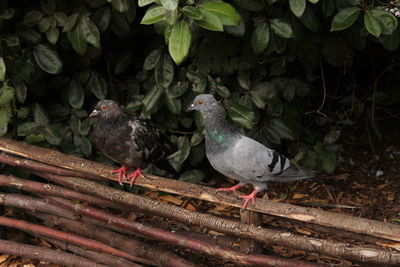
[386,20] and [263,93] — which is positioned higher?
→ [386,20]

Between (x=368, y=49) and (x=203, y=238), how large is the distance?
7.70 ft

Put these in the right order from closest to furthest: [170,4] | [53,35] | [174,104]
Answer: [170,4] < [53,35] < [174,104]

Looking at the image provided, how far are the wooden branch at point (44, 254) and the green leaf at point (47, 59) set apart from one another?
1.07 m

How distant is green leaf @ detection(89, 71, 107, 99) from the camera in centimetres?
373

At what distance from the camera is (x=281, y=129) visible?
371 cm

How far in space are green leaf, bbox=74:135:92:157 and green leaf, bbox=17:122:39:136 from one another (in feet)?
0.99

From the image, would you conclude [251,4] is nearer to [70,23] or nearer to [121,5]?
[121,5]

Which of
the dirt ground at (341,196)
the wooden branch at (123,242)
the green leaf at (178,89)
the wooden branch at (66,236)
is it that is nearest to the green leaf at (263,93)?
the green leaf at (178,89)

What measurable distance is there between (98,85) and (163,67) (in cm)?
57

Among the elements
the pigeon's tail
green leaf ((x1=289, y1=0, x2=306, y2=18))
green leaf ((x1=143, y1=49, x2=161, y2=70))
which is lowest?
the pigeon's tail

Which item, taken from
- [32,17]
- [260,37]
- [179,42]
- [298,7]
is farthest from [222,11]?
[32,17]

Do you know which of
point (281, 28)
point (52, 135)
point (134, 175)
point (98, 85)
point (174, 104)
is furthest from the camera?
point (98, 85)

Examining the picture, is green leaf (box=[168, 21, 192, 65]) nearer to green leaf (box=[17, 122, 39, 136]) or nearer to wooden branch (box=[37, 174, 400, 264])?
wooden branch (box=[37, 174, 400, 264])

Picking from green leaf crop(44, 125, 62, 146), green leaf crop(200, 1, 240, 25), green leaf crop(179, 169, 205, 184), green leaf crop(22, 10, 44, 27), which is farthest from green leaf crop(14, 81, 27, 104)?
green leaf crop(200, 1, 240, 25)
